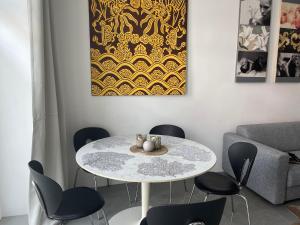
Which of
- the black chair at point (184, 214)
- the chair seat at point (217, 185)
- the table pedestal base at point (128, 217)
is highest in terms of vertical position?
the black chair at point (184, 214)

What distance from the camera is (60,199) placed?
1.74 m

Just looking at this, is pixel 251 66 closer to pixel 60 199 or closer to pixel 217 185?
pixel 217 185

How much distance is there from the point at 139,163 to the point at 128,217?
84 centimetres

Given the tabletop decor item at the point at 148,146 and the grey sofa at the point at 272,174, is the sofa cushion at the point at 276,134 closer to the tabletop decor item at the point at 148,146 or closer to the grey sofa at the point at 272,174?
the grey sofa at the point at 272,174

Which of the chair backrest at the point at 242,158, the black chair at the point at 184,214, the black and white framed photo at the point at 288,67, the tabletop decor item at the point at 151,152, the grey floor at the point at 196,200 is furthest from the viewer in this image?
the black and white framed photo at the point at 288,67

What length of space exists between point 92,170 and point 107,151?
41cm

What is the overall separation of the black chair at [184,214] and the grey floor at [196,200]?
4.49ft

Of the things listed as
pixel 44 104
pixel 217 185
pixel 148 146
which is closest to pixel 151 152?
pixel 148 146

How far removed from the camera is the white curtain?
2.31 meters

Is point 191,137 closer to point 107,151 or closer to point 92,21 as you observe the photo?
point 107,151

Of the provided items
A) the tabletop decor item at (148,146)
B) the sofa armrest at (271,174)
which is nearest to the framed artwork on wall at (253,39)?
the sofa armrest at (271,174)

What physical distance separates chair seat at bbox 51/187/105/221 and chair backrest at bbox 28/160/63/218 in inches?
3.2

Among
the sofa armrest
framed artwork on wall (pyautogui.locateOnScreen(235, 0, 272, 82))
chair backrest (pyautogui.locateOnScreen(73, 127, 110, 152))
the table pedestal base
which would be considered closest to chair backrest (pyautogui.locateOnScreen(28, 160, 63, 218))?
the table pedestal base

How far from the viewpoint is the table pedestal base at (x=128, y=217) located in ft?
7.82
